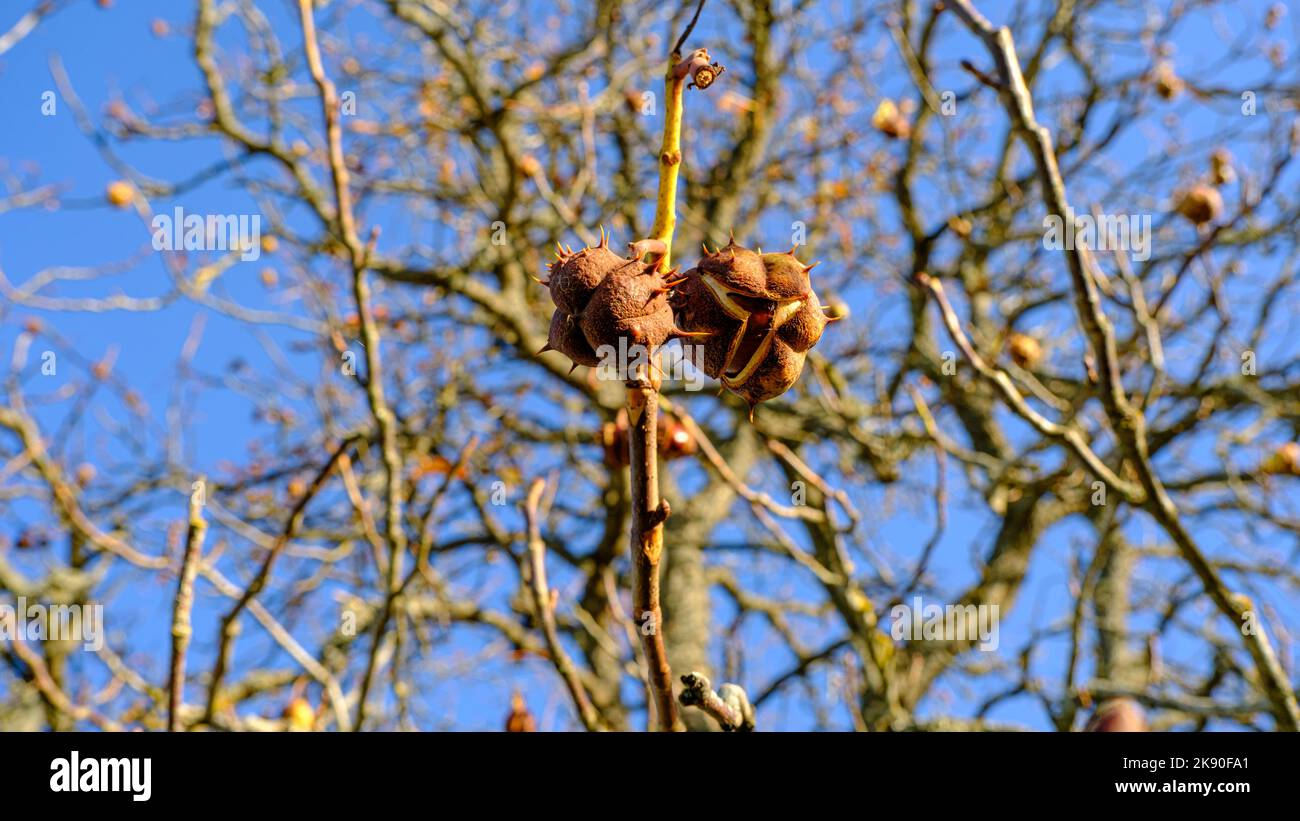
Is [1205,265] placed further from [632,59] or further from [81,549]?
[81,549]

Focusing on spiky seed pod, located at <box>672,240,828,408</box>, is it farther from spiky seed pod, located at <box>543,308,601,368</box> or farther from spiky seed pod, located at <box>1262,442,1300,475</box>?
spiky seed pod, located at <box>1262,442,1300,475</box>

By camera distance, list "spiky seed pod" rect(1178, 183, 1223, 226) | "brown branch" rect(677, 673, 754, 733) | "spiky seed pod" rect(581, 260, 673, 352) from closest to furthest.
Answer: "spiky seed pod" rect(581, 260, 673, 352), "brown branch" rect(677, 673, 754, 733), "spiky seed pod" rect(1178, 183, 1223, 226)

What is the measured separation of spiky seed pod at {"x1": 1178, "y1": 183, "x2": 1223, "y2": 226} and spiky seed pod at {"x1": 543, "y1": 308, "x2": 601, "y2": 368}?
4175 millimetres

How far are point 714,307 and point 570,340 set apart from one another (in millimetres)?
210

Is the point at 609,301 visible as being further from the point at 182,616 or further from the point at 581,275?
the point at 182,616

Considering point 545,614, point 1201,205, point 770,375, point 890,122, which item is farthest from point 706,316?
point 890,122

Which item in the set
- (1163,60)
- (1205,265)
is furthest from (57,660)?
(1163,60)

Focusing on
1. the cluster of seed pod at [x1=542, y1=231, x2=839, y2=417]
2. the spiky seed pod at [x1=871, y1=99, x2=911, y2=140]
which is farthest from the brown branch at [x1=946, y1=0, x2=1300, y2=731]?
the spiky seed pod at [x1=871, y1=99, x2=911, y2=140]

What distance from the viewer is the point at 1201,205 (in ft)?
15.7

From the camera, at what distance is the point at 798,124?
320 inches

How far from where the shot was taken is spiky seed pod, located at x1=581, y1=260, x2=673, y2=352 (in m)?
1.36

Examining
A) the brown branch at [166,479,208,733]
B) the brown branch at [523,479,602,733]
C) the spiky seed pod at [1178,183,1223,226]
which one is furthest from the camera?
the spiky seed pod at [1178,183,1223,226]

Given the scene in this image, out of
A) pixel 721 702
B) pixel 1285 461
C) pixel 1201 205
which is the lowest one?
pixel 721 702

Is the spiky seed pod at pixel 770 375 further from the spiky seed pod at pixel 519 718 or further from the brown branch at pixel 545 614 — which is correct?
the spiky seed pod at pixel 519 718
